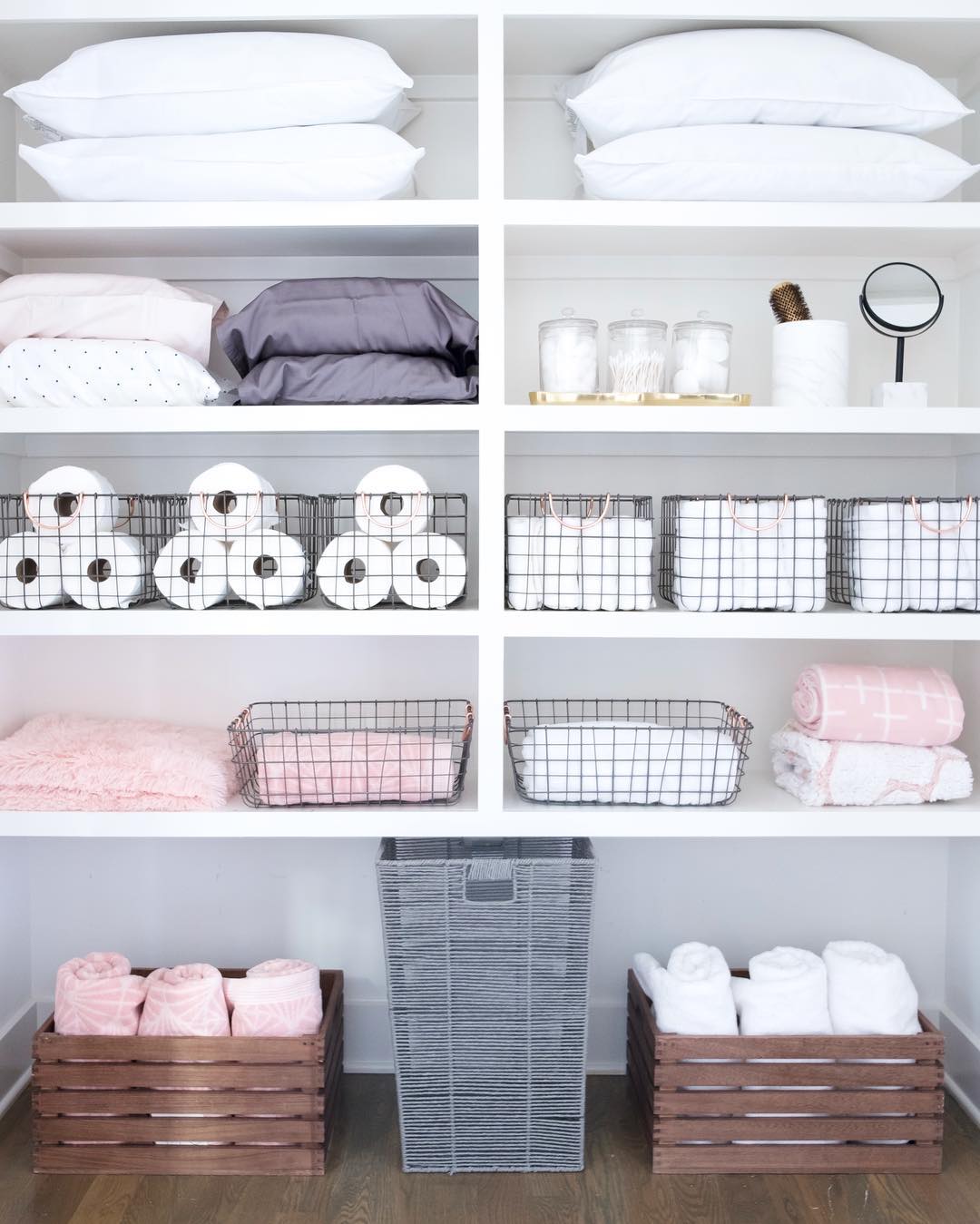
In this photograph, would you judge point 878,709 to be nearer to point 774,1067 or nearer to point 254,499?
point 774,1067

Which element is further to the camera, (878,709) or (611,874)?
(611,874)

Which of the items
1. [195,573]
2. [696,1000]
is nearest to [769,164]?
[195,573]

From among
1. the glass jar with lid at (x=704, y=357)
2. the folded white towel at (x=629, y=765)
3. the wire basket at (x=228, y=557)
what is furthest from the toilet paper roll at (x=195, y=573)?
the glass jar with lid at (x=704, y=357)

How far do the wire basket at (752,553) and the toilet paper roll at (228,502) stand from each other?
2.44 ft

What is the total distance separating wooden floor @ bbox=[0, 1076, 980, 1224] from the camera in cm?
180

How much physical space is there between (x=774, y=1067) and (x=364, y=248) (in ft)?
5.45

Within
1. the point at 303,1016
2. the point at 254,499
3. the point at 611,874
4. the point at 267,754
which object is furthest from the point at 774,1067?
the point at 254,499

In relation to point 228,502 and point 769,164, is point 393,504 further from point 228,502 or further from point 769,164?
point 769,164

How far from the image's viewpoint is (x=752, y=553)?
1908 millimetres

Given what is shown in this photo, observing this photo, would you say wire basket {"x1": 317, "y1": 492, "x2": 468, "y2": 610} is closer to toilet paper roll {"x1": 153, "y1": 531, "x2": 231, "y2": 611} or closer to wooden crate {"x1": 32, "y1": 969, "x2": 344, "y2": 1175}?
toilet paper roll {"x1": 153, "y1": 531, "x2": 231, "y2": 611}

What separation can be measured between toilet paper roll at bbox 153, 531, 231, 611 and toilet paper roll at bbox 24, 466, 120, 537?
0.46 ft

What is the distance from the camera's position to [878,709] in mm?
1977

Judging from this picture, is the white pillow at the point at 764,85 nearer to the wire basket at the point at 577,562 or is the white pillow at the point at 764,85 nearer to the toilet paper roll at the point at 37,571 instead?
the wire basket at the point at 577,562

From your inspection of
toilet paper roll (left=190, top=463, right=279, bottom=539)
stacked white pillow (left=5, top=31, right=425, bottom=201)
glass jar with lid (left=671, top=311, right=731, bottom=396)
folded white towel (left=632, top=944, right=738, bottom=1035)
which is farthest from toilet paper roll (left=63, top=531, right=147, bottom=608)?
folded white towel (left=632, top=944, right=738, bottom=1035)
